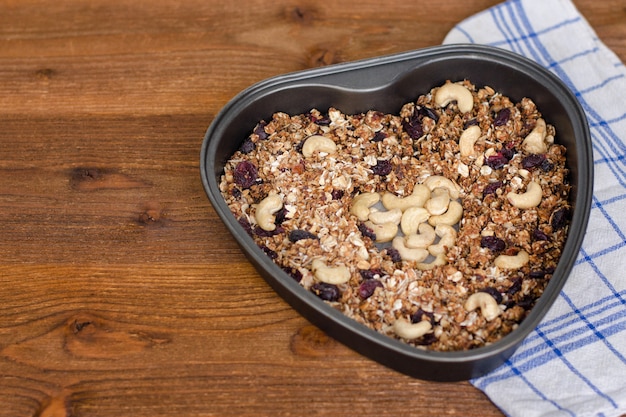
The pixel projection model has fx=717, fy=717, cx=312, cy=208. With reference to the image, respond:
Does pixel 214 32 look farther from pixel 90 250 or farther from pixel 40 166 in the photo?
pixel 90 250

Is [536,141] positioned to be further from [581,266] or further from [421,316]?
[421,316]

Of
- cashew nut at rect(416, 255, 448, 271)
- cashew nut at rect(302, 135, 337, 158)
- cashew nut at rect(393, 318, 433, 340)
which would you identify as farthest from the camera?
Result: cashew nut at rect(302, 135, 337, 158)

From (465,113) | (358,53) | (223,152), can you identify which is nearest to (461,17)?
(358,53)

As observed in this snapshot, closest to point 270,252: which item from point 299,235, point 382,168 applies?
point 299,235

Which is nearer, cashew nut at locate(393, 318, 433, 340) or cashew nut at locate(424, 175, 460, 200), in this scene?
cashew nut at locate(393, 318, 433, 340)

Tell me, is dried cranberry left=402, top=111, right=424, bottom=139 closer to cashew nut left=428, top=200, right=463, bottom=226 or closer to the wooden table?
cashew nut left=428, top=200, right=463, bottom=226

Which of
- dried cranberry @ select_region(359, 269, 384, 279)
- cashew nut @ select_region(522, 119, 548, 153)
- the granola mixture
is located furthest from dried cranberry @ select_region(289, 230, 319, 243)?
cashew nut @ select_region(522, 119, 548, 153)
